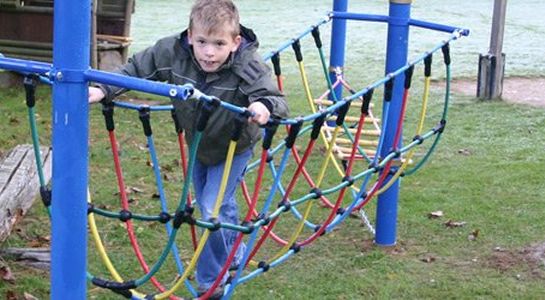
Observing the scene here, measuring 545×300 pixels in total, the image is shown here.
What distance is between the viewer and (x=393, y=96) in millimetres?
4992

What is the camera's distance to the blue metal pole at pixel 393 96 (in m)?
4.90

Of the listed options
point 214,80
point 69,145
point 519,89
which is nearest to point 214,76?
point 214,80

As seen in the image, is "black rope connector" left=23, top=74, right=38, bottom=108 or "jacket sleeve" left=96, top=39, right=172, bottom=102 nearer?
"black rope connector" left=23, top=74, right=38, bottom=108

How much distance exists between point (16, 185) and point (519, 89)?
6702mm

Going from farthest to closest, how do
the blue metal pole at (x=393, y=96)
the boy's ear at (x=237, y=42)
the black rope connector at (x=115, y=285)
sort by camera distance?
the blue metal pole at (x=393, y=96)
the boy's ear at (x=237, y=42)
the black rope connector at (x=115, y=285)

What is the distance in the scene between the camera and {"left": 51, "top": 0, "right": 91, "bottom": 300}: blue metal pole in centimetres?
261

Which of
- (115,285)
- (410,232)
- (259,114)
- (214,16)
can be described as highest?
(214,16)

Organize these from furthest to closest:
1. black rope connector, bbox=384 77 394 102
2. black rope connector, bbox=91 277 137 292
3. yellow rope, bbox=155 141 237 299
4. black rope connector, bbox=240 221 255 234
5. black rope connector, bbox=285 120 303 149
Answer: black rope connector, bbox=384 77 394 102, black rope connector, bbox=285 120 303 149, black rope connector, bbox=240 221 255 234, black rope connector, bbox=91 277 137 292, yellow rope, bbox=155 141 237 299

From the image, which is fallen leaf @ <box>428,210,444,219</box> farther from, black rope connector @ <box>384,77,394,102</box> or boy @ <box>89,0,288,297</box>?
boy @ <box>89,0,288,297</box>

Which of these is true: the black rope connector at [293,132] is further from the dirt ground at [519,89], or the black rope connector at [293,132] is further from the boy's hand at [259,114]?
the dirt ground at [519,89]

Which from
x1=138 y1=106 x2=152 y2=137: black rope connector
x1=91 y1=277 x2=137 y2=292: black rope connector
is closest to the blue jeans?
x1=138 y1=106 x2=152 y2=137: black rope connector

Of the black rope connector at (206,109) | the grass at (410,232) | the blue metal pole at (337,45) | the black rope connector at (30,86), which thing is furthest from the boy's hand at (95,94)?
the blue metal pole at (337,45)

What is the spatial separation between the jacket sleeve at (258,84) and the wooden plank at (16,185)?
157 cm

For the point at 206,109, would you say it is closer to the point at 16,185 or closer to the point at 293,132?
the point at 293,132
